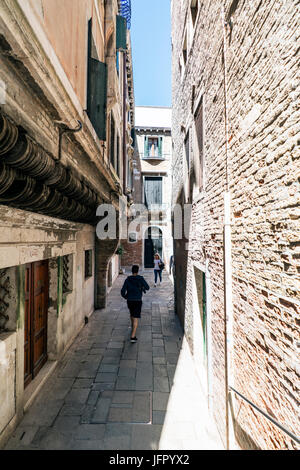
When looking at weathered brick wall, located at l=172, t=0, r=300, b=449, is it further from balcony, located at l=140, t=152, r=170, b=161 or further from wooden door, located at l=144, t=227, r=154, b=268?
balcony, located at l=140, t=152, r=170, b=161

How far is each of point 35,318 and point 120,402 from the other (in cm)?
188

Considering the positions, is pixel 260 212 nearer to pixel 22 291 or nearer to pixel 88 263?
pixel 22 291

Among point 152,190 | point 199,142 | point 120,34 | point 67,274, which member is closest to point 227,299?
point 199,142

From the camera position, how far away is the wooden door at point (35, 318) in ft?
12.5

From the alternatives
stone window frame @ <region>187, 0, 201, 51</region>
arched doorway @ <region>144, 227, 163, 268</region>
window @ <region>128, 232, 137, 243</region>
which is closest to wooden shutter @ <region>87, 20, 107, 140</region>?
stone window frame @ <region>187, 0, 201, 51</region>

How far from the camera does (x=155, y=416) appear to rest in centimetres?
333

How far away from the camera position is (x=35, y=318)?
4.14 meters

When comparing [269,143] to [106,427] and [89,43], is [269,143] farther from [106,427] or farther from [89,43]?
[89,43]

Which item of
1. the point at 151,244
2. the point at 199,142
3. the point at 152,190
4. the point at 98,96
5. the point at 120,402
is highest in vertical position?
the point at 152,190

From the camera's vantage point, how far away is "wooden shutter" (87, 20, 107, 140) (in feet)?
14.9

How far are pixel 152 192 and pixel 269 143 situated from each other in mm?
17751

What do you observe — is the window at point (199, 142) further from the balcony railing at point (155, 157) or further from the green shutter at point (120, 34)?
the balcony railing at point (155, 157)
